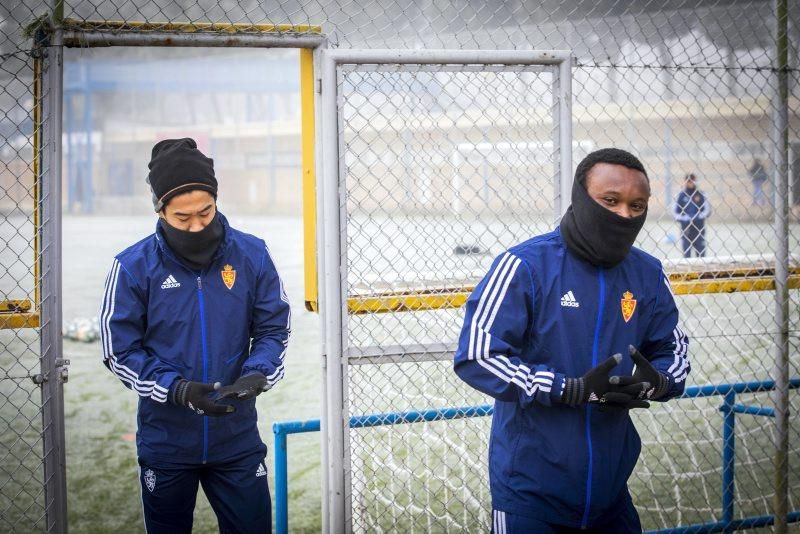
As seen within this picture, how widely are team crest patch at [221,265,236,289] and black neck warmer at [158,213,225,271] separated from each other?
79 millimetres

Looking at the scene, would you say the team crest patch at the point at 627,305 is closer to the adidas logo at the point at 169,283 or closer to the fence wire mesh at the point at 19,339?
the adidas logo at the point at 169,283

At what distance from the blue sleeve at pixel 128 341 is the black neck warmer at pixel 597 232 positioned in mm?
1522

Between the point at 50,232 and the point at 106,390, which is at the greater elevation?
the point at 50,232

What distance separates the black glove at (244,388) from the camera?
2746 millimetres

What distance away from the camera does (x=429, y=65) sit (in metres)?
3.11

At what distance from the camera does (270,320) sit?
122 inches

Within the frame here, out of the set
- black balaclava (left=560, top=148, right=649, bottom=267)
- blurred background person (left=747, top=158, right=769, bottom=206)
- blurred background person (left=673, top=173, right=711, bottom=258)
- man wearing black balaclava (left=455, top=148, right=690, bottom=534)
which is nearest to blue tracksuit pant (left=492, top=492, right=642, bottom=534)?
man wearing black balaclava (left=455, top=148, right=690, bottom=534)

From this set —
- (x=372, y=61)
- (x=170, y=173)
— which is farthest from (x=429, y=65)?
(x=170, y=173)

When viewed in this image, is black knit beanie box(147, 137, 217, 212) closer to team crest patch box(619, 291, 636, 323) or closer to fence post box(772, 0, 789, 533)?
team crest patch box(619, 291, 636, 323)

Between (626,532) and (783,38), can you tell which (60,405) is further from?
(783,38)

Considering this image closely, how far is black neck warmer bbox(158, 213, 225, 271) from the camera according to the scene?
289 centimetres

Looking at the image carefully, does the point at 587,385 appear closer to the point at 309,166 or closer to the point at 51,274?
A: the point at 309,166

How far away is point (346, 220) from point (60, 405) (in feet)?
4.42

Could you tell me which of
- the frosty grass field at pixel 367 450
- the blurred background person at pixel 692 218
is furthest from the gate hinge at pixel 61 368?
the blurred background person at pixel 692 218
